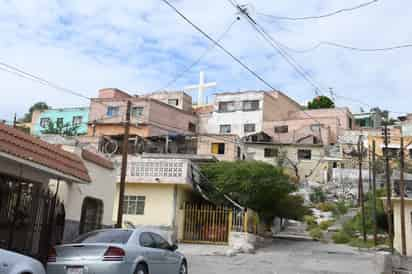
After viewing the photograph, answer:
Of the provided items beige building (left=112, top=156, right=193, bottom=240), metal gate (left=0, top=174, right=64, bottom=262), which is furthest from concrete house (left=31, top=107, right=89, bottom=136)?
metal gate (left=0, top=174, right=64, bottom=262)

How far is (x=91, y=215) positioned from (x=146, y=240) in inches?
216

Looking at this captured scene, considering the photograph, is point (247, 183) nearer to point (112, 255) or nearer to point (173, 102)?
point (112, 255)

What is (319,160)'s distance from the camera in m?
54.6

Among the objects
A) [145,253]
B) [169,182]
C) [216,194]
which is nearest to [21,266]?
[145,253]

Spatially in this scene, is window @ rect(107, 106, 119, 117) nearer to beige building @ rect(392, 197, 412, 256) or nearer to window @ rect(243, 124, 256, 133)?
window @ rect(243, 124, 256, 133)

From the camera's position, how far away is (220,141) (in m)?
50.4

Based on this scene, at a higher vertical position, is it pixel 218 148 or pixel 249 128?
pixel 249 128

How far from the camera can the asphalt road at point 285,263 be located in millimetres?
16109

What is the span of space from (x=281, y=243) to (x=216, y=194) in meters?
4.83

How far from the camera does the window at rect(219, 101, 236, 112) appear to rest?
200 ft

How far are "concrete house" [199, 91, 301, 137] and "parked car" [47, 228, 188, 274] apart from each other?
48692 mm

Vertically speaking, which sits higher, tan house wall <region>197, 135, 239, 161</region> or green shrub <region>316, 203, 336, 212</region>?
tan house wall <region>197, 135, 239, 161</region>

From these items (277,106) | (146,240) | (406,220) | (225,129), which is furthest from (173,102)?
(146,240)

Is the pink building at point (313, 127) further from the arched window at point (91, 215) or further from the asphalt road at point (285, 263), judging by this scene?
the arched window at point (91, 215)
